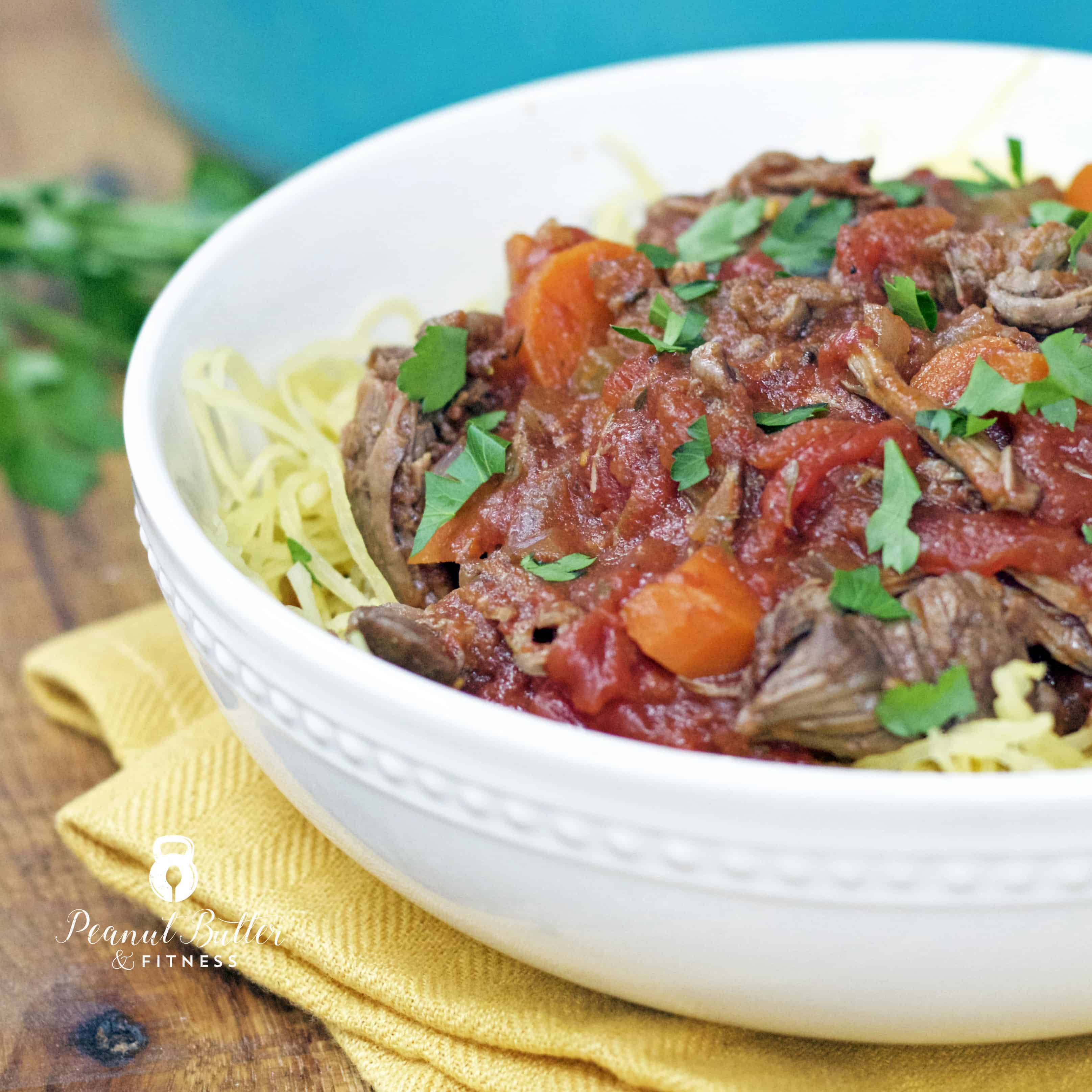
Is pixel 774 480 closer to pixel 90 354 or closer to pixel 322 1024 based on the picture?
pixel 322 1024

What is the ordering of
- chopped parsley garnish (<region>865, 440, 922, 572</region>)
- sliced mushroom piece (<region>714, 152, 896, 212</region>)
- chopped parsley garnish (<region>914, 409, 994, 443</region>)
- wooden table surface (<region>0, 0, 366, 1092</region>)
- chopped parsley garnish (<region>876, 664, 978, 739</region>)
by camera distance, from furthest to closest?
sliced mushroom piece (<region>714, 152, 896, 212</region>) → wooden table surface (<region>0, 0, 366, 1092</region>) → chopped parsley garnish (<region>914, 409, 994, 443</region>) → chopped parsley garnish (<region>865, 440, 922, 572</region>) → chopped parsley garnish (<region>876, 664, 978, 739</region>)

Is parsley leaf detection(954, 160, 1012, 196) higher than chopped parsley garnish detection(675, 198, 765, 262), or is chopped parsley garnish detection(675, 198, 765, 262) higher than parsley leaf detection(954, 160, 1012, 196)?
parsley leaf detection(954, 160, 1012, 196)

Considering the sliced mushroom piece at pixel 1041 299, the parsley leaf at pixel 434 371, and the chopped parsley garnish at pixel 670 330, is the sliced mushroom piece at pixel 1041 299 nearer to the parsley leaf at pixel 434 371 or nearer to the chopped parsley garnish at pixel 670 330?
the chopped parsley garnish at pixel 670 330

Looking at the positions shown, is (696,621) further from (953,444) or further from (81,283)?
(81,283)

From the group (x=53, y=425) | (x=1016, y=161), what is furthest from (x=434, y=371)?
(x=53, y=425)

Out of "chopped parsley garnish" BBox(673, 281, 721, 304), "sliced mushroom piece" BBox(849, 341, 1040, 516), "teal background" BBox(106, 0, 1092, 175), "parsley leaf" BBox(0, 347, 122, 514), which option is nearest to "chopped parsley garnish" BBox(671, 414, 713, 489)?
"sliced mushroom piece" BBox(849, 341, 1040, 516)

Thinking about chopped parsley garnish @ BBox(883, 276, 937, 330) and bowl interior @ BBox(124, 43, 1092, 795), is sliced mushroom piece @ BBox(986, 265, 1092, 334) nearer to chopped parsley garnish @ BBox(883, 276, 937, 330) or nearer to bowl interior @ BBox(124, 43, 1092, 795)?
chopped parsley garnish @ BBox(883, 276, 937, 330)
